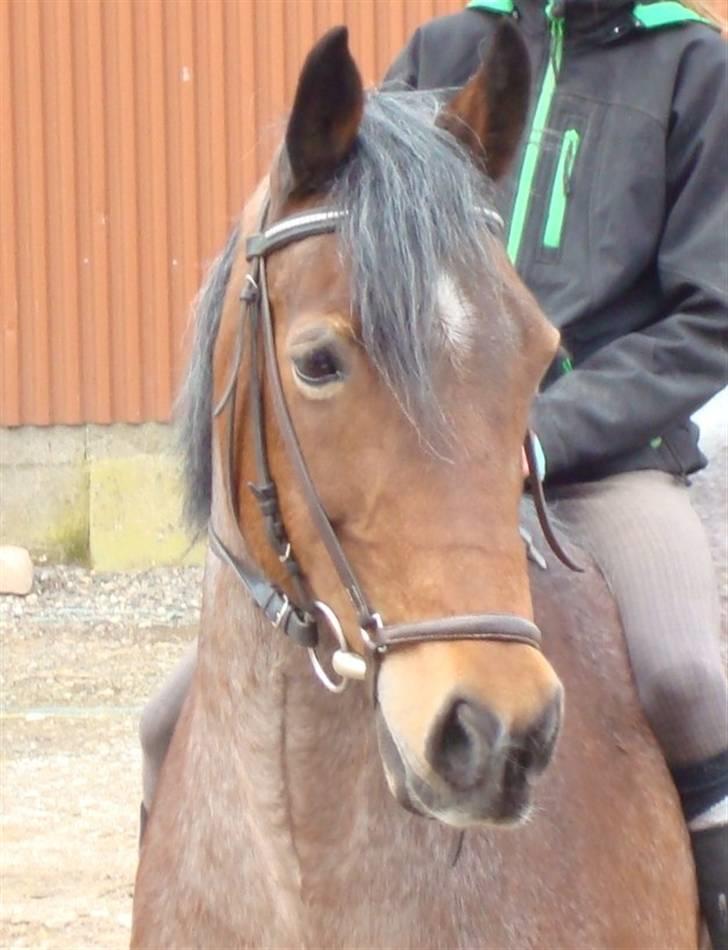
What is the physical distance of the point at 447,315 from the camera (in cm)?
216

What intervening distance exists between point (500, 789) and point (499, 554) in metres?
0.30

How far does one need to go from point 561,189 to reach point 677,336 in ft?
1.18

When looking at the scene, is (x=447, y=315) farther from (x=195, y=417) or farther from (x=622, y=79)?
(x=622, y=79)

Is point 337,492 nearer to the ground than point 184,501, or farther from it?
farther from it

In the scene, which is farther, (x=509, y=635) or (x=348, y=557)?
(x=348, y=557)

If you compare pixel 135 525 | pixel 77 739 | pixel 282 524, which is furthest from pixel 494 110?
pixel 135 525

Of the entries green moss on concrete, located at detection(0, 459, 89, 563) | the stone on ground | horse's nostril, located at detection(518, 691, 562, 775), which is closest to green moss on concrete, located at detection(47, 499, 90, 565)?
green moss on concrete, located at detection(0, 459, 89, 563)

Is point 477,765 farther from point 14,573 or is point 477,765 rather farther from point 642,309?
point 14,573

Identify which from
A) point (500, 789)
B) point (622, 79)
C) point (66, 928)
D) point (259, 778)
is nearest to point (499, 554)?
point (500, 789)

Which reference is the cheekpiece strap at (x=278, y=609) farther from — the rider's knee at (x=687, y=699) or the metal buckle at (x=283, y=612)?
the rider's knee at (x=687, y=699)

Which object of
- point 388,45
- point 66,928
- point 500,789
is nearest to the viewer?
point 500,789

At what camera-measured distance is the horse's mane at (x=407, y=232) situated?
2127mm

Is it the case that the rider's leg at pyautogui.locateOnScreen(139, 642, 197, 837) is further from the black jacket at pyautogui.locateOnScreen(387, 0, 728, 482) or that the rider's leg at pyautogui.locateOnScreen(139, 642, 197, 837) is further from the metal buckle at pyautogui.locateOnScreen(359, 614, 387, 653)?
the metal buckle at pyautogui.locateOnScreen(359, 614, 387, 653)

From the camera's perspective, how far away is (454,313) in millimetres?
2172
